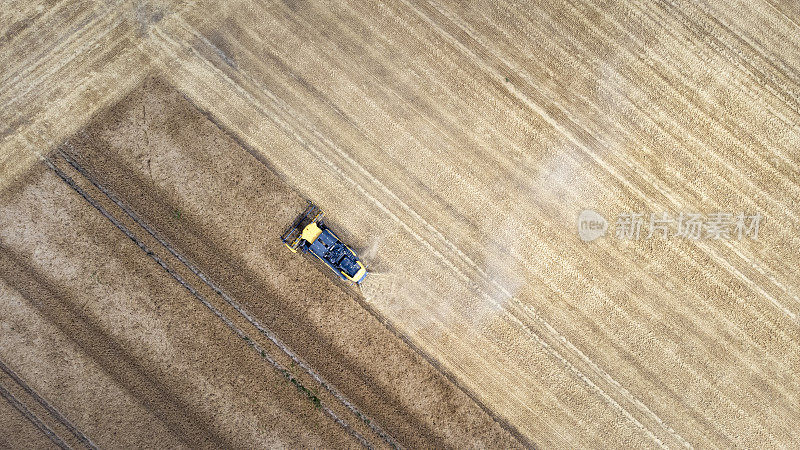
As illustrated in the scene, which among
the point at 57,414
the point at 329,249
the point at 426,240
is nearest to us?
the point at 329,249

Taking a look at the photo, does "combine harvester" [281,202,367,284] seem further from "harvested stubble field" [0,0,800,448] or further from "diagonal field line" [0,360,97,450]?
"diagonal field line" [0,360,97,450]

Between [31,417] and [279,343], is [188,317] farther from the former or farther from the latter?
[31,417]

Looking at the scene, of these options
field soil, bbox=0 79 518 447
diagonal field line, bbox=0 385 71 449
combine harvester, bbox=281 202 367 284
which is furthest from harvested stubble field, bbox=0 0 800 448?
combine harvester, bbox=281 202 367 284

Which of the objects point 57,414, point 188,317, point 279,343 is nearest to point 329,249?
point 279,343

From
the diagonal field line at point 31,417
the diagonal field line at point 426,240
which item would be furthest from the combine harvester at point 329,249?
the diagonal field line at point 31,417

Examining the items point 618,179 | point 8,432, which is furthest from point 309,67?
point 8,432

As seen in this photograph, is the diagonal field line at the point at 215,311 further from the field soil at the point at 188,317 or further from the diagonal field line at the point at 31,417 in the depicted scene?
the diagonal field line at the point at 31,417

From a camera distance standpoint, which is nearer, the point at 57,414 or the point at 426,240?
the point at 57,414
